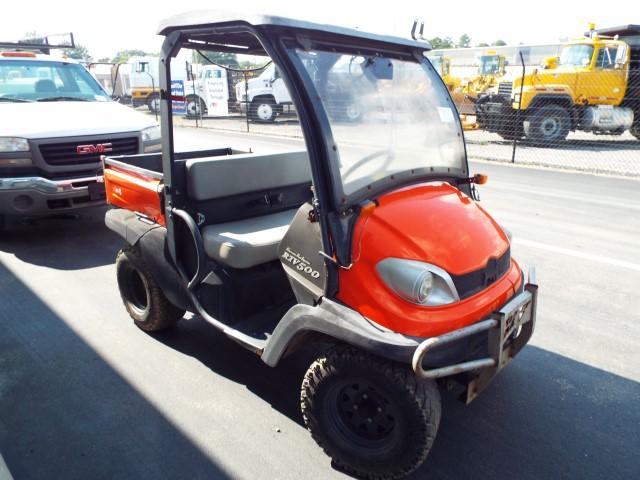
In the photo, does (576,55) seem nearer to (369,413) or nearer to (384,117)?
(384,117)

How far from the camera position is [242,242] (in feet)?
9.69

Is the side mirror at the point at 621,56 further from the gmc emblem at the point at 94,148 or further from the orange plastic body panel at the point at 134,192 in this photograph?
the orange plastic body panel at the point at 134,192

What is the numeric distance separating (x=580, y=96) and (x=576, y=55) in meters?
1.32

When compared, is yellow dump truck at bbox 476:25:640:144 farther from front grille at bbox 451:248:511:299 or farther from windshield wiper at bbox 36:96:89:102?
front grille at bbox 451:248:511:299

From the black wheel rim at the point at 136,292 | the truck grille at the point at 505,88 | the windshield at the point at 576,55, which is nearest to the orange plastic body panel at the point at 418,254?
the black wheel rim at the point at 136,292

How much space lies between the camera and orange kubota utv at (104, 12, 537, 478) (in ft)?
7.37

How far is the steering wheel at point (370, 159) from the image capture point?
2.44 meters

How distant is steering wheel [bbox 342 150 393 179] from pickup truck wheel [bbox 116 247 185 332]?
5.88 ft

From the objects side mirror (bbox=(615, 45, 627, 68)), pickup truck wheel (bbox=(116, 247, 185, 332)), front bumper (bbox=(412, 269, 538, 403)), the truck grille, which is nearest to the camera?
front bumper (bbox=(412, 269, 538, 403))

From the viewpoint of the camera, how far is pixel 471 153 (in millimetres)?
12648

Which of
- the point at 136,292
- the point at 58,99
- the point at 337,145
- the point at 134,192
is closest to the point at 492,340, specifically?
the point at 337,145

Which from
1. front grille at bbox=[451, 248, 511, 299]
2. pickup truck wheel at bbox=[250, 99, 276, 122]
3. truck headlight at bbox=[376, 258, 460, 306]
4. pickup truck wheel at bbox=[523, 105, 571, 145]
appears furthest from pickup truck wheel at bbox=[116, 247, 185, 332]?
pickup truck wheel at bbox=[250, 99, 276, 122]

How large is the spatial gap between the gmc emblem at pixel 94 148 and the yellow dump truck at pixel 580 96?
456 inches

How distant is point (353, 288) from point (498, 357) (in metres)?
0.72
